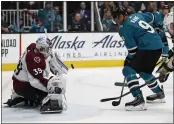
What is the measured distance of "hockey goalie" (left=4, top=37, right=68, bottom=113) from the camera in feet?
11.8

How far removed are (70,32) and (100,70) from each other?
2.70 ft

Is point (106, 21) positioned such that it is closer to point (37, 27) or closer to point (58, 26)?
point (58, 26)

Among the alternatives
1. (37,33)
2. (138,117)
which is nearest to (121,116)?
(138,117)

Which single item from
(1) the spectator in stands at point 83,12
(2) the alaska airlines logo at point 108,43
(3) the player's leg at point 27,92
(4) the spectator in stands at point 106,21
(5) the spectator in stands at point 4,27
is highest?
(1) the spectator in stands at point 83,12

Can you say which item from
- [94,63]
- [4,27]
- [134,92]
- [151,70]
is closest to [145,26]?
[151,70]

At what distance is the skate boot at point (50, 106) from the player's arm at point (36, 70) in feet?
0.45

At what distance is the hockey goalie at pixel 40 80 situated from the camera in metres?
3.58

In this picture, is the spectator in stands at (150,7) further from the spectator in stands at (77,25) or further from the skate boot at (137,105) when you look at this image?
the skate boot at (137,105)

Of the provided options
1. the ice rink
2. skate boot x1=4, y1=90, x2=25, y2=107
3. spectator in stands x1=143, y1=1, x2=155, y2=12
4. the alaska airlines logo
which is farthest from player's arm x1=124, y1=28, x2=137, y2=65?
spectator in stands x1=143, y1=1, x2=155, y2=12

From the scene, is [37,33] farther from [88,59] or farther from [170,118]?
[170,118]

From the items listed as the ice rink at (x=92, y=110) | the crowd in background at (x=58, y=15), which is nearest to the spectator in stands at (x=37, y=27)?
the crowd in background at (x=58, y=15)

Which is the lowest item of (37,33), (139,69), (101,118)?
(101,118)

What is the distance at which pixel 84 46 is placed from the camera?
7.24 m

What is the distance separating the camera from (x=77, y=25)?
755 cm
